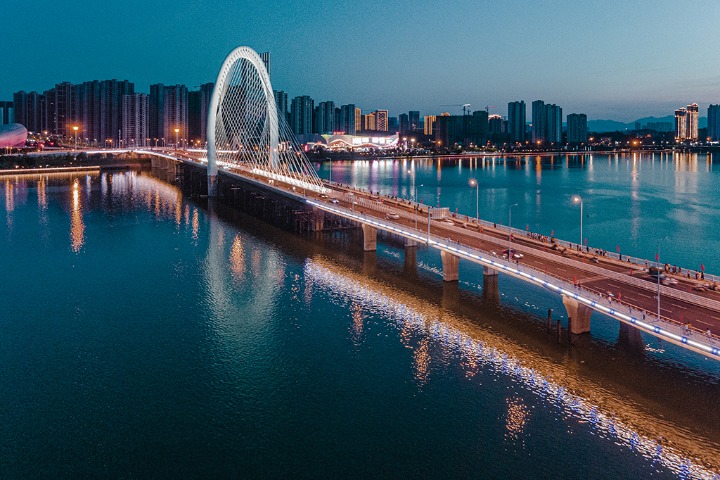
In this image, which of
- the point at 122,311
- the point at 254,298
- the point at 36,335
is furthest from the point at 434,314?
the point at 36,335

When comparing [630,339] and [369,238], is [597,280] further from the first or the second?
[369,238]

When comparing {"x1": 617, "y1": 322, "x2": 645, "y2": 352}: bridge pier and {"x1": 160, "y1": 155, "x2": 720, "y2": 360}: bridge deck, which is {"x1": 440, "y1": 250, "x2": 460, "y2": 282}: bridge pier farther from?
{"x1": 617, "y1": 322, "x2": 645, "y2": 352}: bridge pier

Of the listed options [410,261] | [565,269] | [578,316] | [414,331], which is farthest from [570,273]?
[410,261]

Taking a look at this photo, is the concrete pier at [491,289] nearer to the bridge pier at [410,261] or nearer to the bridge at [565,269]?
the bridge at [565,269]

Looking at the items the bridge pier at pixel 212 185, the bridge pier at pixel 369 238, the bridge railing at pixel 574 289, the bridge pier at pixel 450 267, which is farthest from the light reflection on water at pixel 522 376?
the bridge pier at pixel 212 185

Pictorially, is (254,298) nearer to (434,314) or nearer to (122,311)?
(122,311)

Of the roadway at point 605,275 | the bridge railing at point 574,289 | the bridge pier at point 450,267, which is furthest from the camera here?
the bridge pier at point 450,267

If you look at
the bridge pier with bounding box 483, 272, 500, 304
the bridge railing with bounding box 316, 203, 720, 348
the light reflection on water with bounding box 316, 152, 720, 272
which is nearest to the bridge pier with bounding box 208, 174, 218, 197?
the light reflection on water with bounding box 316, 152, 720, 272

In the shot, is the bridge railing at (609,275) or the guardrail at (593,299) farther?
the bridge railing at (609,275)
